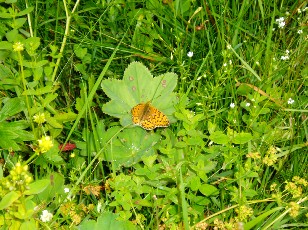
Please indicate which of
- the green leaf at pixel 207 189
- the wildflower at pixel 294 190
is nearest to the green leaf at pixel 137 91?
the green leaf at pixel 207 189

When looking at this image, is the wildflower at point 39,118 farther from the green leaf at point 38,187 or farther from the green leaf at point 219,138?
the green leaf at point 219,138

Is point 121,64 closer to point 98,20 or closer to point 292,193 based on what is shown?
point 98,20

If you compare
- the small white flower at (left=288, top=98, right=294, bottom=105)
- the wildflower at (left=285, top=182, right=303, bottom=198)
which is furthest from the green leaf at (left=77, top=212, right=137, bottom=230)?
the small white flower at (left=288, top=98, right=294, bottom=105)

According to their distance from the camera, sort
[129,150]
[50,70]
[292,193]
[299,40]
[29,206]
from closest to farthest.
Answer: [29,206]
[292,193]
[129,150]
[50,70]
[299,40]

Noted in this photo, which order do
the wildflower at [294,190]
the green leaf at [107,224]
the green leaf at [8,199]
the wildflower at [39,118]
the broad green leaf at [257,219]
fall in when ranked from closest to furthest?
the green leaf at [8,199] → the broad green leaf at [257,219] → the green leaf at [107,224] → the wildflower at [294,190] → the wildflower at [39,118]

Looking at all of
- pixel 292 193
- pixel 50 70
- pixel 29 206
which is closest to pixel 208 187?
pixel 292 193

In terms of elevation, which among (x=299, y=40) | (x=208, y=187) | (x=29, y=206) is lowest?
(x=208, y=187)

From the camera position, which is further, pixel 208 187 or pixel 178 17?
pixel 178 17
